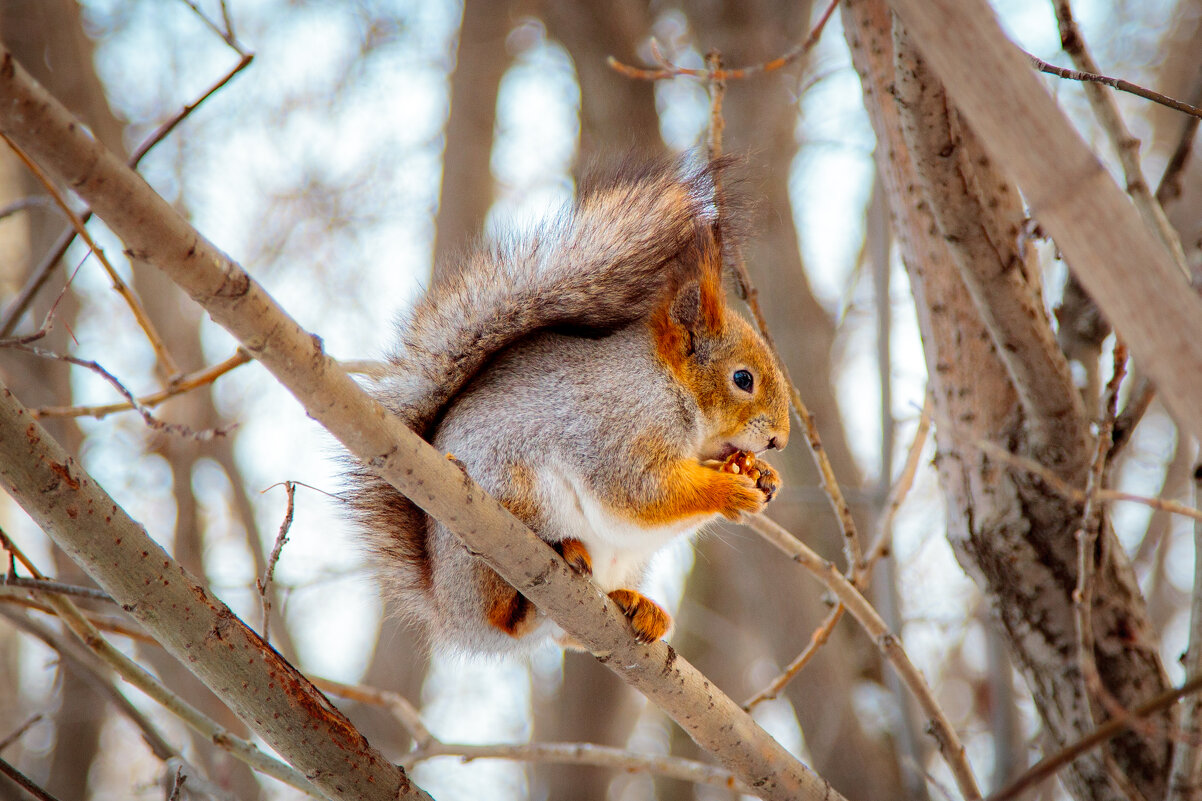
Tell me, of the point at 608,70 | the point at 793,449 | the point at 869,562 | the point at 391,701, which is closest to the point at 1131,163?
the point at 869,562

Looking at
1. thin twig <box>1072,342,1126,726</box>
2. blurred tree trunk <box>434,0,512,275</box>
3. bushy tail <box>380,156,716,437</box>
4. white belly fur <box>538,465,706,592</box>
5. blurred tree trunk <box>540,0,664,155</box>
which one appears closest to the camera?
thin twig <box>1072,342,1126,726</box>

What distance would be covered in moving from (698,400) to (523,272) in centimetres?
48

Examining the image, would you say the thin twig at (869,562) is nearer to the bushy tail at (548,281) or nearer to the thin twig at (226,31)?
the bushy tail at (548,281)

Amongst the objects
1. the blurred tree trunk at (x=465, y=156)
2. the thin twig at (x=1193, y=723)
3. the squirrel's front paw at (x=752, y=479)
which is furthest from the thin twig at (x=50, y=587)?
the blurred tree trunk at (x=465, y=156)

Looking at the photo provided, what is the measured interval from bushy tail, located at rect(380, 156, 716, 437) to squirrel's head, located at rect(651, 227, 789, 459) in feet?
0.50

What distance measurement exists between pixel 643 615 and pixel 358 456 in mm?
708

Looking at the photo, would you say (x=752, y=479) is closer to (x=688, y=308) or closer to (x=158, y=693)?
(x=688, y=308)

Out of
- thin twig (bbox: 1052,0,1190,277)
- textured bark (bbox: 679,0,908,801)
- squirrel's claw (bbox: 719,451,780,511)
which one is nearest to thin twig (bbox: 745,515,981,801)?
squirrel's claw (bbox: 719,451,780,511)

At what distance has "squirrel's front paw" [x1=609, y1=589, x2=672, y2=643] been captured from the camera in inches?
61.7

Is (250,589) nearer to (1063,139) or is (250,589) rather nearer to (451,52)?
(451,52)

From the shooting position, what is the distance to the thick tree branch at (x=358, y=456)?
0.77 meters

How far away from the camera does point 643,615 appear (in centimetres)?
162

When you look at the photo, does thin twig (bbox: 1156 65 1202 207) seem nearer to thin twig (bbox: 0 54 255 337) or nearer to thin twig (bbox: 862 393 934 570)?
thin twig (bbox: 862 393 934 570)

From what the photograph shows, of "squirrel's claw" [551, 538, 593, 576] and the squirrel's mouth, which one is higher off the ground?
the squirrel's mouth
